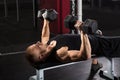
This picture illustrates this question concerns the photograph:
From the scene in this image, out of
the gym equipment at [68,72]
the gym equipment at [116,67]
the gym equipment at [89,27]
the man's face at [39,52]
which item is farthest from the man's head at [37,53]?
the gym equipment at [116,67]

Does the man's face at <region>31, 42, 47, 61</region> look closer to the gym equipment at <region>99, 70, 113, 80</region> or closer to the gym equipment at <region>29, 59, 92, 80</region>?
the gym equipment at <region>29, 59, 92, 80</region>

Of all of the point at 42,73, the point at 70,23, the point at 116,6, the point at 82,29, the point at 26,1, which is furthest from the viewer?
the point at 26,1

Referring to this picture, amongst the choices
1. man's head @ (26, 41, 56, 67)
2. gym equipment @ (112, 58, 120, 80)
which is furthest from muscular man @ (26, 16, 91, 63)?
gym equipment @ (112, 58, 120, 80)

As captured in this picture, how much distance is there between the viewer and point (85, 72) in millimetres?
1738

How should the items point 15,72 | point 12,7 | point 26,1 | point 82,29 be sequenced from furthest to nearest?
point 26,1 → point 12,7 → point 15,72 → point 82,29

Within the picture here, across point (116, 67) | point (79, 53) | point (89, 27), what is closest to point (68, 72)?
point (79, 53)

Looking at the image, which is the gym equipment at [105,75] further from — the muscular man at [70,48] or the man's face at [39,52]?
the man's face at [39,52]

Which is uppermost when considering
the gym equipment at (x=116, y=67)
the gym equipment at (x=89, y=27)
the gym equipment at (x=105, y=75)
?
the gym equipment at (x=89, y=27)

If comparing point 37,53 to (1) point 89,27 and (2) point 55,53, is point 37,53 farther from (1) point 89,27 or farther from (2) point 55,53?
(1) point 89,27

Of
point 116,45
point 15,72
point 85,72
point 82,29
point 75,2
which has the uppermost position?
point 75,2

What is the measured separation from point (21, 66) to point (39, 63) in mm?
1023

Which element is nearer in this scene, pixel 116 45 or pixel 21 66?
pixel 116 45

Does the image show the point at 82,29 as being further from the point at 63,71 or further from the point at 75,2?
the point at 75,2

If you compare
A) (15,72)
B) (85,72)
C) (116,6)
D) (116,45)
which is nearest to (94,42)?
(116,45)
